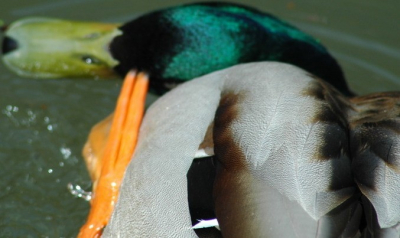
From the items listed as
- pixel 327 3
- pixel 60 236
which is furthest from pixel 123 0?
pixel 60 236

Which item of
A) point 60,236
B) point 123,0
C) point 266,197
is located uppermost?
point 266,197

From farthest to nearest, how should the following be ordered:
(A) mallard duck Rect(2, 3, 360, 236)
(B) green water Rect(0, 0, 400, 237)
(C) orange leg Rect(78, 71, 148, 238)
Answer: (A) mallard duck Rect(2, 3, 360, 236)
(B) green water Rect(0, 0, 400, 237)
(C) orange leg Rect(78, 71, 148, 238)

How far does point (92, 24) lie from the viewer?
11.4 feet

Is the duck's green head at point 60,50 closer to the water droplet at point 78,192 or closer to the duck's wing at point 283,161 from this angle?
the water droplet at point 78,192

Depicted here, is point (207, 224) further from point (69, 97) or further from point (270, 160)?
point (69, 97)

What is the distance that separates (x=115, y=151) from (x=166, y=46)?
2.29 feet

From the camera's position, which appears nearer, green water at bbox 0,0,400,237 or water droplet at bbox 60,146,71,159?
green water at bbox 0,0,400,237

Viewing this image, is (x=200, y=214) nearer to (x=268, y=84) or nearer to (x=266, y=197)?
(x=266, y=197)

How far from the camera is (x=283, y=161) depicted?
6.99ft

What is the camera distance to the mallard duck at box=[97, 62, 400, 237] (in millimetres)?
1947

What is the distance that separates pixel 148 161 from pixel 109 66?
1.02 meters

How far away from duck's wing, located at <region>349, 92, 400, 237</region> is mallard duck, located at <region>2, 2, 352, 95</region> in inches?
38.1

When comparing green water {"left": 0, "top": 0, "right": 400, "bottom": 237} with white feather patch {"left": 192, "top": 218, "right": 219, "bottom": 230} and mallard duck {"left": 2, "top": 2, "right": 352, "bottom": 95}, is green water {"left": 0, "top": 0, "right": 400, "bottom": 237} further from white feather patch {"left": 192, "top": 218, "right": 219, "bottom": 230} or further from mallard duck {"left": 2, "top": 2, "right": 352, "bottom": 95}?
white feather patch {"left": 192, "top": 218, "right": 219, "bottom": 230}

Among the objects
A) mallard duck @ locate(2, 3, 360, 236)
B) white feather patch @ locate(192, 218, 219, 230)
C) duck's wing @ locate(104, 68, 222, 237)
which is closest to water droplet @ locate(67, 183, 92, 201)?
Answer: mallard duck @ locate(2, 3, 360, 236)
